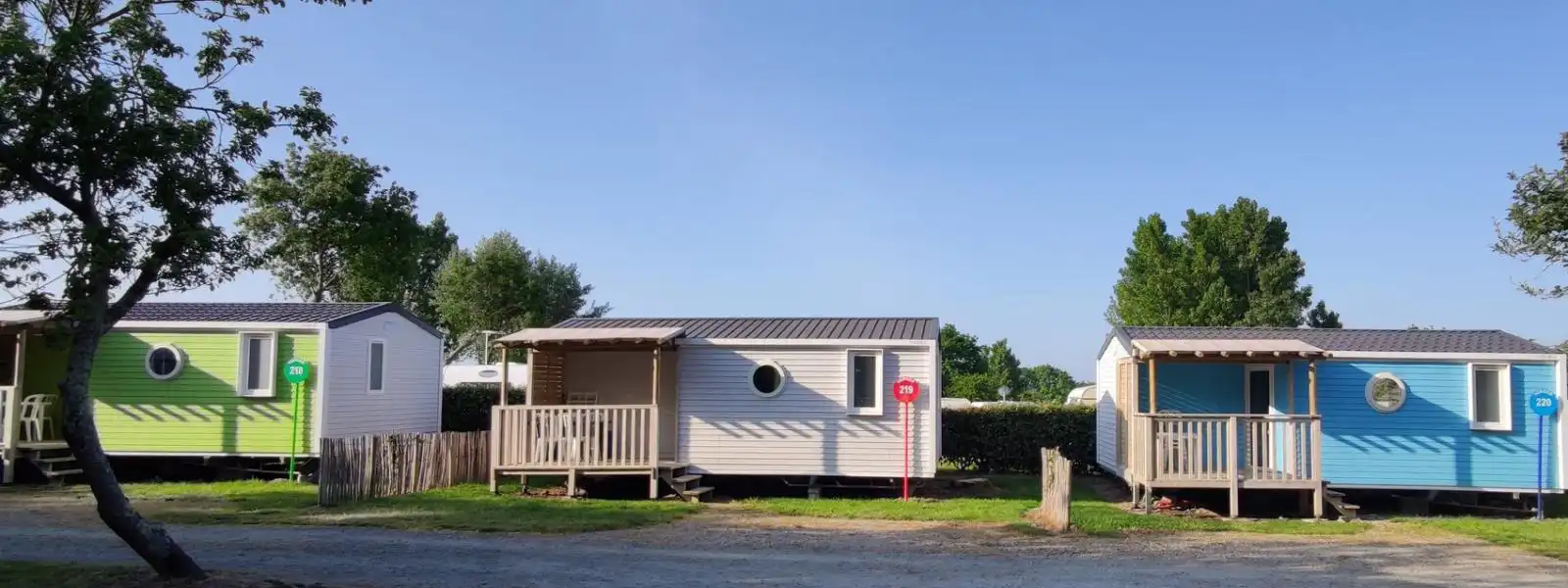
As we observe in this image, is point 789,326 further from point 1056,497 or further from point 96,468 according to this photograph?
point 96,468

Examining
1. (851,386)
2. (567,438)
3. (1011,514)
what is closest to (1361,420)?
(1011,514)

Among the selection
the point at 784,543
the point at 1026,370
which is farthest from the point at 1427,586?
the point at 1026,370

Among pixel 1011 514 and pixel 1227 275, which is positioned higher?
pixel 1227 275

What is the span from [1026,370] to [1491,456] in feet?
174

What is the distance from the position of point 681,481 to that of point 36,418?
962 centimetres

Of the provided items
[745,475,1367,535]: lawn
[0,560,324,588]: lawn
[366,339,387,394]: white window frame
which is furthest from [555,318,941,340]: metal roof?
[0,560,324,588]: lawn

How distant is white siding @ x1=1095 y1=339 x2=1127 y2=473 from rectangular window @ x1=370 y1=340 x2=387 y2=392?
11.7 metres

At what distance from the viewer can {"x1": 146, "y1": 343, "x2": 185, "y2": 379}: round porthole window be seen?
17250 mm

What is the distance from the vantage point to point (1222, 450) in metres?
15.4

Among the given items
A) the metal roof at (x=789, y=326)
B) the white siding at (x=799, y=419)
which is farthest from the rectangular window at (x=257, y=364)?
the white siding at (x=799, y=419)

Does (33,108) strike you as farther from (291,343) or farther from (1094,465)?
(1094,465)

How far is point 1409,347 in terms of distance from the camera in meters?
16.3

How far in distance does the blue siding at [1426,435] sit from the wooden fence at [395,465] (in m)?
11.9

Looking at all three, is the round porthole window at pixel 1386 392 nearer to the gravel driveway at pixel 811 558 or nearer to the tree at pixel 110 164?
the gravel driveway at pixel 811 558
